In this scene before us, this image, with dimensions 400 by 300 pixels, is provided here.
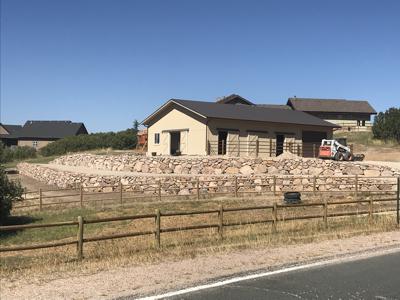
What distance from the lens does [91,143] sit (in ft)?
227

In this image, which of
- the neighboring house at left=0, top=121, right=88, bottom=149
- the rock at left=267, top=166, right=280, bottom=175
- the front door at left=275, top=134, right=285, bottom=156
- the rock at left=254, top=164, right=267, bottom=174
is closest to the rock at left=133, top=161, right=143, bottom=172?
the rock at left=254, top=164, right=267, bottom=174

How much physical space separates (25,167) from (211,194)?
1138 inches

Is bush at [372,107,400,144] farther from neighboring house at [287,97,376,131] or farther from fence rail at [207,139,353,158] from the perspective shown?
neighboring house at [287,97,376,131]

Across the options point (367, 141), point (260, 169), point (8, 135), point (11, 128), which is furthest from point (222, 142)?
point (11, 128)

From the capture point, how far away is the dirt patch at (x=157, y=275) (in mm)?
7848

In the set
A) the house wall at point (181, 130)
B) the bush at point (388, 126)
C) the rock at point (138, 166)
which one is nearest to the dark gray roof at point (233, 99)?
the bush at point (388, 126)

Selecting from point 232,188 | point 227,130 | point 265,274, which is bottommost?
point 265,274

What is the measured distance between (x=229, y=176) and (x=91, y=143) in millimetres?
39115

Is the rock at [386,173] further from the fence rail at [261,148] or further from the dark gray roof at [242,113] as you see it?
the dark gray roof at [242,113]

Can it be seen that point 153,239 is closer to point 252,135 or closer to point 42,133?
point 252,135

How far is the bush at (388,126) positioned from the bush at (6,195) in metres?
49.5

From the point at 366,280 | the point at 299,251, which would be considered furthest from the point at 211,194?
the point at 366,280

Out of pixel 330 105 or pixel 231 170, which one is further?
pixel 330 105

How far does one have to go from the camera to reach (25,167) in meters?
51.6
